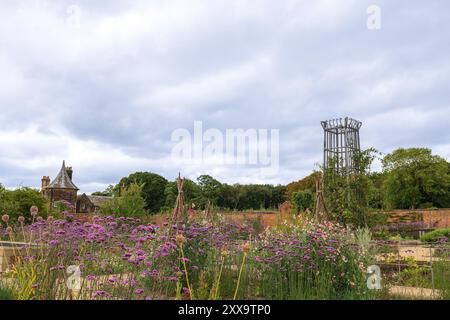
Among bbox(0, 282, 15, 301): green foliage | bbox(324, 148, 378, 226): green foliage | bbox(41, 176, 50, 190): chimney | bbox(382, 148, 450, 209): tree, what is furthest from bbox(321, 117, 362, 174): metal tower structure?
bbox(41, 176, 50, 190): chimney

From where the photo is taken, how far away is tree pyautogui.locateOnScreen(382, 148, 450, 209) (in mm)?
34156

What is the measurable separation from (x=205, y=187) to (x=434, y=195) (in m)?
20.9

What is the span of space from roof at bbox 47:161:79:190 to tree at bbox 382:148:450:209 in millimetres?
25608

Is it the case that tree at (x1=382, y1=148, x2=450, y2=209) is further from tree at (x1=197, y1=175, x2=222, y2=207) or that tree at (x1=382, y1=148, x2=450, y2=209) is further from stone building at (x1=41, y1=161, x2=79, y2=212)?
stone building at (x1=41, y1=161, x2=79, y2=212)

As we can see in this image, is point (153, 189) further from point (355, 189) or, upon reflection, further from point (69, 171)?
point (355, 189)

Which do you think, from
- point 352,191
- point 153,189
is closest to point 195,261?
point 352,191

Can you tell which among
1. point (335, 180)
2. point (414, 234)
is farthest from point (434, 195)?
point (335, 180)

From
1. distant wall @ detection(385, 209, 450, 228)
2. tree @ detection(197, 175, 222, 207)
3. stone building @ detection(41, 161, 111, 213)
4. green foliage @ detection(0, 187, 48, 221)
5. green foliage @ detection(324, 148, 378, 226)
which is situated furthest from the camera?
tree @ detection(197, 175, 222, 207)

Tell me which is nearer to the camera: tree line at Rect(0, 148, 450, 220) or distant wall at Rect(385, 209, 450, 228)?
tree line at Rect(0, 148, 450, 220)

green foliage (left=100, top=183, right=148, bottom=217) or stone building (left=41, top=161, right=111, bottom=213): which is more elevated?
stone building (left=41, top=161, right=111, bottom=213)

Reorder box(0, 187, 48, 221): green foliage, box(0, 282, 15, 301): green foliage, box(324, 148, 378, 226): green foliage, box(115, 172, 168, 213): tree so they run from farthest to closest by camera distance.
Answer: box(115, 172, 168, 213): tree
box(0, 187, 48, 221): green foliage
box(324, 148, 378, 226): green foliage
box(0, 282, 15, 301): green foliage

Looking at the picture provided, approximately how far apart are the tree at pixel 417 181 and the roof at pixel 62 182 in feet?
84.0
